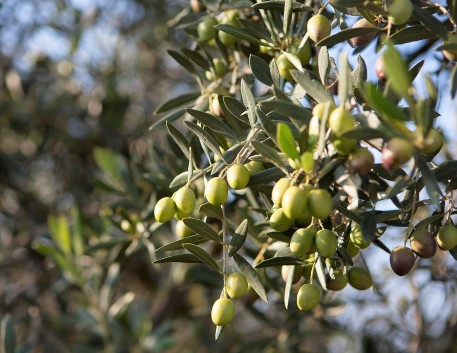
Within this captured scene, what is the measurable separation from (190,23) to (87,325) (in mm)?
1359

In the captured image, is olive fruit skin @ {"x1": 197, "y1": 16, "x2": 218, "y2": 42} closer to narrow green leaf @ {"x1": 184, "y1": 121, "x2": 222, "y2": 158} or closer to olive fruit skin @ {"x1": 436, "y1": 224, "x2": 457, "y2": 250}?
narrow green leaf @ {"x1": 184, "y1": 121, "x2": 222, "y2": 158}

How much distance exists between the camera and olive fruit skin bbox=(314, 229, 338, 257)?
89 cm

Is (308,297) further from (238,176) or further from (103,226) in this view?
(103,226)

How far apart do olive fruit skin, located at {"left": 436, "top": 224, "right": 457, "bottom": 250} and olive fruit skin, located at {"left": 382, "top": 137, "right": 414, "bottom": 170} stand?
26 centimetres

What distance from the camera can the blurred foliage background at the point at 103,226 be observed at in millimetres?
2105

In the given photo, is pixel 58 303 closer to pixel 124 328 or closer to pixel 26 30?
pixel 124 328

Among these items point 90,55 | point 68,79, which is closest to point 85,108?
point 68,79

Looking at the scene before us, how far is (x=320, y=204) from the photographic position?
81 centimetres

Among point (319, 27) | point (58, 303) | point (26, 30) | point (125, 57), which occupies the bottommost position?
point (58, 303)

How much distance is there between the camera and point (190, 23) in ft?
4.58

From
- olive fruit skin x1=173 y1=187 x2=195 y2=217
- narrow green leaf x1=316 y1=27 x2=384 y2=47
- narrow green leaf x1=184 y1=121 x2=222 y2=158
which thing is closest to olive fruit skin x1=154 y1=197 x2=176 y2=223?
olive fruit skin x1=173 y1=187 x2=195 y2=217

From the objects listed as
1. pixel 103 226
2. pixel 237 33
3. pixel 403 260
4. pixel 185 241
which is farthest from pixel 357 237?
pixel 103 226

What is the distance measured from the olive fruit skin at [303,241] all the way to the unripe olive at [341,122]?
0.20 m

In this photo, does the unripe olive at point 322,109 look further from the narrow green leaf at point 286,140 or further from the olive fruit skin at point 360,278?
the olive fruit skin at point 360,278
